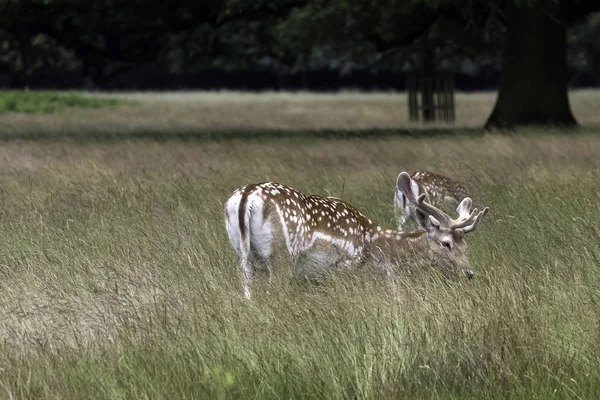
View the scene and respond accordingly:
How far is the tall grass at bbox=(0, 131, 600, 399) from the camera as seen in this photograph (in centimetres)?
522

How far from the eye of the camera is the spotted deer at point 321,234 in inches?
275

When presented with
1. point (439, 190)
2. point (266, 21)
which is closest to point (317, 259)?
point (439, 190)

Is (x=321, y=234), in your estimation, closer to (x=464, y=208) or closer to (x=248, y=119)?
(x=464, y=208)

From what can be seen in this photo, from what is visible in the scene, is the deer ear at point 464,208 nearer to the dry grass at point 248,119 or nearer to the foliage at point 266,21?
the foliage at point 266,21

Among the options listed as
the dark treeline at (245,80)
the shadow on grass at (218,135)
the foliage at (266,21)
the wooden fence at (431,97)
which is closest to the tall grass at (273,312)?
the shadow on grass at (218,135)

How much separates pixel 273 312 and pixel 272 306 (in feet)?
0.50

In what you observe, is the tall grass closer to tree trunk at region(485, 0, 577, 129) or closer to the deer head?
the deer head

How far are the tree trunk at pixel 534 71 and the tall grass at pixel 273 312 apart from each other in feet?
42.0

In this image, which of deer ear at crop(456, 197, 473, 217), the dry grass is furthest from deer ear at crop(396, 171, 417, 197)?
the dry grass

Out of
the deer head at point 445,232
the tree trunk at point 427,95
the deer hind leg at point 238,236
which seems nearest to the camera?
the deer hind leg at point 238,236

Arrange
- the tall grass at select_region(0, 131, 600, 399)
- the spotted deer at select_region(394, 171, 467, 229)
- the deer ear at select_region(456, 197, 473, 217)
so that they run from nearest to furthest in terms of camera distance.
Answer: the tall grass at select_region(0, 131, 600, 399), the deer ear at select_region(456, 197, 473, 217), the spotted deer at select_region(394, 171, 467, 229)

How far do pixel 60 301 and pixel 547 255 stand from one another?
2.93 meters

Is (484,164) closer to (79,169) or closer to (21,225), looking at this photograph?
(79,169)

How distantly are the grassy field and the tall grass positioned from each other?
0.05 ft
